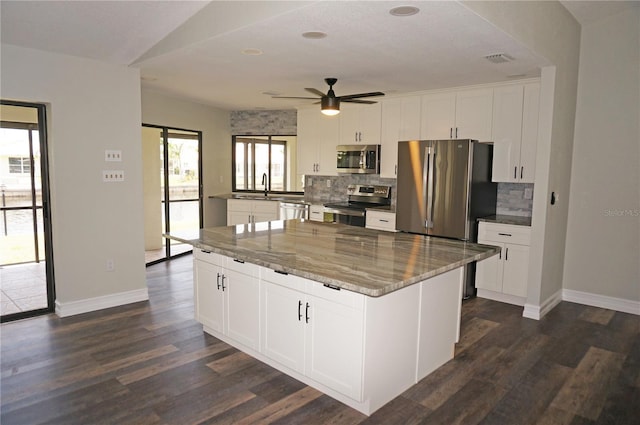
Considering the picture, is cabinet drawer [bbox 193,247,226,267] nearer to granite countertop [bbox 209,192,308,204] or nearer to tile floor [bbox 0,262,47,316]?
tile floor [bbox 0,262,47,316]

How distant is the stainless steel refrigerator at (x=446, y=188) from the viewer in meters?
4.71

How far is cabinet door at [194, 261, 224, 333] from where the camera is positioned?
344 centimetres

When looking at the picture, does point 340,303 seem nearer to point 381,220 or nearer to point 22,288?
point 381,220

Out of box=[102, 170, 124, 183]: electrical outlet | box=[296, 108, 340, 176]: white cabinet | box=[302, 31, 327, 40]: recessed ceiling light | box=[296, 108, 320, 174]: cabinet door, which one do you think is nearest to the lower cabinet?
box=[102, 170, 124, 183]: electrical outlet

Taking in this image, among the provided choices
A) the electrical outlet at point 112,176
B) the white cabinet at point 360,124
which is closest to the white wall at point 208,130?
the electrical outlet at point 112,176

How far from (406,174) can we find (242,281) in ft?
9.12

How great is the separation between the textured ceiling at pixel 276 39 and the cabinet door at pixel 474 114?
264 mm

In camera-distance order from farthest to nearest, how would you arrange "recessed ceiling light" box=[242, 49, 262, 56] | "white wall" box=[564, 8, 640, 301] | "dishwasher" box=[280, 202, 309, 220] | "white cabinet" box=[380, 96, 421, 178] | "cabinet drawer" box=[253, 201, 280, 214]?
"cabinet drawer" box=[253, 201, 280, 214] < "dishwasher" box=[280, 202, 309, 220] < "white cabinet" box=[380, 96, 421, 178] < "white wall" box=[564, 8, 640, 301] < "recessed ceiling light" box=[242, 49, 262, 56]

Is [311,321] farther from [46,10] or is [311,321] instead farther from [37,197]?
[37,197]

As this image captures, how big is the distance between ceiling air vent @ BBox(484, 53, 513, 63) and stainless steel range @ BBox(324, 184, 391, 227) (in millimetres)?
2621

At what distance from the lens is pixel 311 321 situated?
2.72 meters

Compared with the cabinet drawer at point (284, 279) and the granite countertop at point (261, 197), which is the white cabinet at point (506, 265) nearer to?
the cabinet drawer at point (284, 279)

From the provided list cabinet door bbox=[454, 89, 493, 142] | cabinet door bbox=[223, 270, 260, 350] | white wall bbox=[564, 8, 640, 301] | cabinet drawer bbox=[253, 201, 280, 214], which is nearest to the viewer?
cabinet door bbox=[223, 270, 260, 350]

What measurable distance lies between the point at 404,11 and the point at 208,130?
5.11 meters
